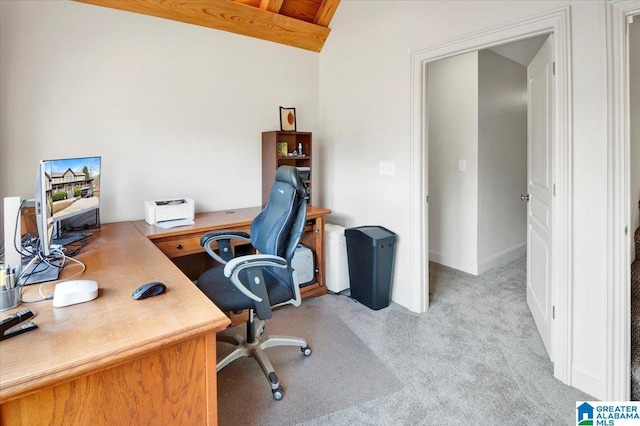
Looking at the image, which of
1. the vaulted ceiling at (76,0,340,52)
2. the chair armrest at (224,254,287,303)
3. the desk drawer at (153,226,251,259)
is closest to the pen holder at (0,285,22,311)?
the chair armrest at (224,254,287,303)

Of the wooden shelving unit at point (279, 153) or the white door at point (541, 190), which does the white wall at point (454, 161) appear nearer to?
the white door at point (541, 190)

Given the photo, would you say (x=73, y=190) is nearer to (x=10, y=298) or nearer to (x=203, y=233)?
(x=203, y=233)

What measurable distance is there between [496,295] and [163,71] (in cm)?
331

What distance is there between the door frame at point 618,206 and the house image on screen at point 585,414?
0.46ft

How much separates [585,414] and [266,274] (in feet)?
5.71

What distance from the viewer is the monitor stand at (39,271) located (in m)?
1.40

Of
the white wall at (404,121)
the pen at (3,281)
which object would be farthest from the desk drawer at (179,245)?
the white wall at (404,121)

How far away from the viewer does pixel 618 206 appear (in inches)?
68.0

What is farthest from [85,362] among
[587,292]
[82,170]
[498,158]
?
[498,158]

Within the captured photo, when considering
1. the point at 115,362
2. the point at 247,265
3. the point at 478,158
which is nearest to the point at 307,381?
the point at 247,265

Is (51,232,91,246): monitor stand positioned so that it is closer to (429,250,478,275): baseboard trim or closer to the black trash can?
the black trash can

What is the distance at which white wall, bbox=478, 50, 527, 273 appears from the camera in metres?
3.67

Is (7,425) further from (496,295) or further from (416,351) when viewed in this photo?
(496,295)

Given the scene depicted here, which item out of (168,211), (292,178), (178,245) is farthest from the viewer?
(168,211)
